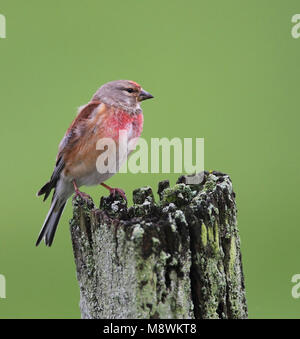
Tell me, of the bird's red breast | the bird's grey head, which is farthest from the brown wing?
the bird's grey head

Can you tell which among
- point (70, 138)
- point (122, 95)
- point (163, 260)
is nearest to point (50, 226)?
point (70, 138)

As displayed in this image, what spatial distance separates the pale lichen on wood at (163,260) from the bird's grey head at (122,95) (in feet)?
5.26

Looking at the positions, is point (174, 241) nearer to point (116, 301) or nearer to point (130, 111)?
point (116, 301)

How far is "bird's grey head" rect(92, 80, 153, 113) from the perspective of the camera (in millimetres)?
4402

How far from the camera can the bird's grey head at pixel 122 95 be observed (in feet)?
14.4

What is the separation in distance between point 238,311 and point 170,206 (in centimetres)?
59

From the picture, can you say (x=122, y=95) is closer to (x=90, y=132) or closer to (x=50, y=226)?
(x=90, y=132)

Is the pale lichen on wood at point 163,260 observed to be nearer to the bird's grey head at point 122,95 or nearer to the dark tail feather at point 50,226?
the dark tail feather at point 50,226

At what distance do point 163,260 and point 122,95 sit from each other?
2258 mm

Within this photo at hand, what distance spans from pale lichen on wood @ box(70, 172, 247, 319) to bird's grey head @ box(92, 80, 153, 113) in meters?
1.60

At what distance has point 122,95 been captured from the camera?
4461mm

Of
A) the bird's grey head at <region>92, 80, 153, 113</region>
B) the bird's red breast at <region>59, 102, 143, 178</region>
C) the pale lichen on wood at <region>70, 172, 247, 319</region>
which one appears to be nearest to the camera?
the pale lichen on wood at <region>70, 172, 247, 319</region>

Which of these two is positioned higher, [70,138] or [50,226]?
[70,138]

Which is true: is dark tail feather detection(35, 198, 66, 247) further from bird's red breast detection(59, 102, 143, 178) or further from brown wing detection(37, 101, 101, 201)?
bird's red breast detection(59, 102, 143, 178)
